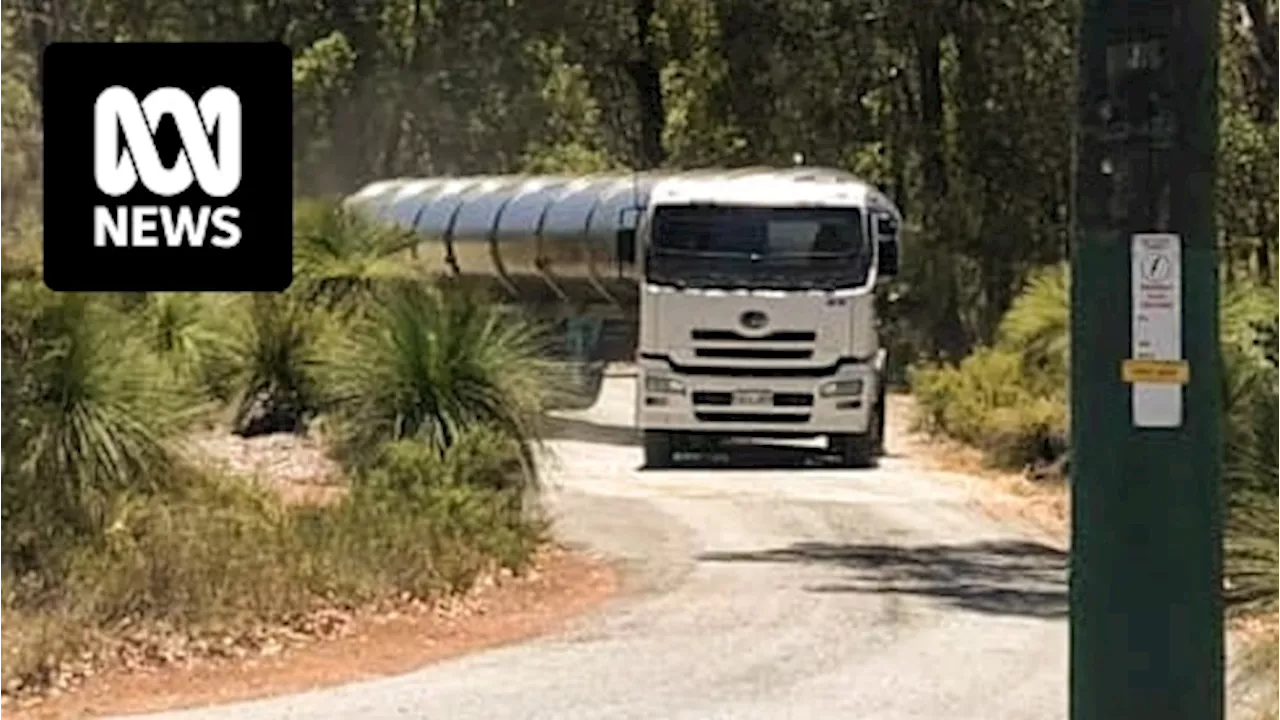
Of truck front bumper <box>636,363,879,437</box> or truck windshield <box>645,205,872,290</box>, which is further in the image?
truck front bumper <box>636,363,879,437</box>

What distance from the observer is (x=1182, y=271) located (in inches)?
222

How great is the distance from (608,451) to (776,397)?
352cm

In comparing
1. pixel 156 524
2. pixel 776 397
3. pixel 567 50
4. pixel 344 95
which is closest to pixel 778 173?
pixel 776 397

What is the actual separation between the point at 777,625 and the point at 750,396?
38.2ft

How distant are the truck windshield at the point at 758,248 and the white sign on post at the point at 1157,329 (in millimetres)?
20564

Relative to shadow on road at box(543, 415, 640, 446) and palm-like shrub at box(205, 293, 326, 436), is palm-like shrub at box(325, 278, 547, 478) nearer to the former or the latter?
palm-like shrub at box(205, 293, 326, 436)

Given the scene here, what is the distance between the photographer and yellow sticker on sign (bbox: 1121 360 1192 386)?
5.56 m

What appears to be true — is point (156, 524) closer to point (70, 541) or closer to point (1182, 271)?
point (70, 541)

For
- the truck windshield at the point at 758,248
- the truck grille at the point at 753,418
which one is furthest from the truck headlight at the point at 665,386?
the truck windshield at the point at 758,248

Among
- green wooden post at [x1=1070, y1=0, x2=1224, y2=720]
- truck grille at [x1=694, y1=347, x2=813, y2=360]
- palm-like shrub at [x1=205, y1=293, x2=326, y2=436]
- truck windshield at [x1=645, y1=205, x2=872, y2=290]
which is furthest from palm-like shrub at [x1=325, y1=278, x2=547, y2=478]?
green wooden post at [x1=1070, y1=0, x2=1224, y2=720]

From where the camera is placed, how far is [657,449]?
28.0 m

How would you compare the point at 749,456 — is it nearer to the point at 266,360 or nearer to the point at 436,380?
the point at 266,360

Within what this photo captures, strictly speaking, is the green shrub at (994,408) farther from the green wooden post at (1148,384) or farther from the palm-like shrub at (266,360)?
the green wooden post at (1148,384)

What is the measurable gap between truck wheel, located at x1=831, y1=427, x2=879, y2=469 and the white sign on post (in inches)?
868
